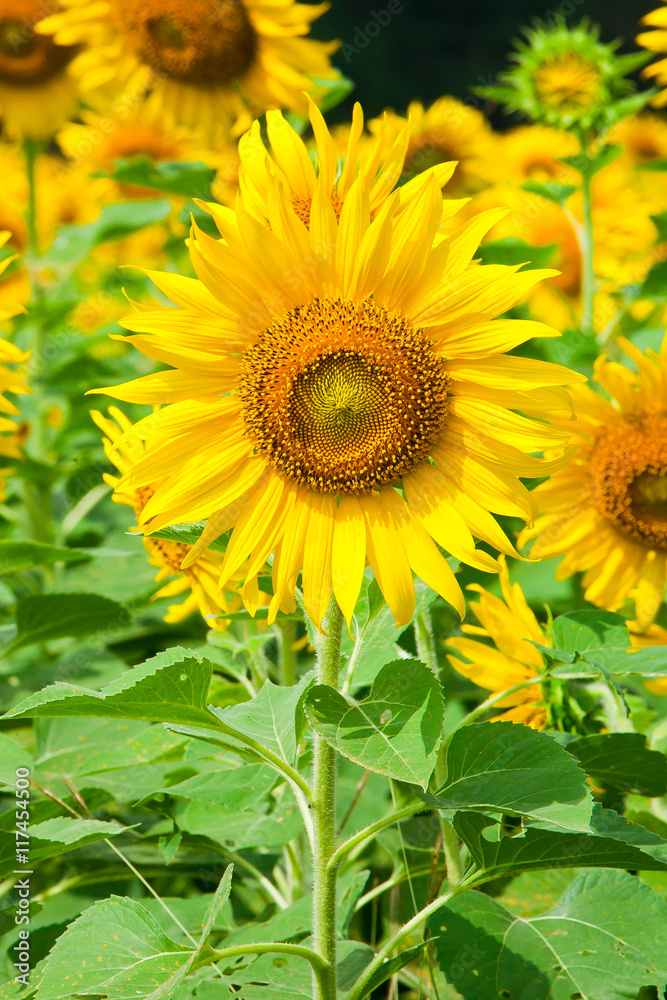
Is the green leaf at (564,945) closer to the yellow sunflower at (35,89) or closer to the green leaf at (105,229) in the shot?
the green leaf at (105,229)

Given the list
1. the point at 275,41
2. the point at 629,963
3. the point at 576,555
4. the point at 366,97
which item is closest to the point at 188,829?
the point at 629,963

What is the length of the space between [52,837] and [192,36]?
1.77 m

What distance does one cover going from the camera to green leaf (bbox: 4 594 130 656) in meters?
1.53

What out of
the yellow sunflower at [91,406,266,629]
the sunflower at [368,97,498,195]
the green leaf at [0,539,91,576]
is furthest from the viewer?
the sunflower at [368,97,498,195]

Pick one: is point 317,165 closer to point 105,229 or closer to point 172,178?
point 172,178

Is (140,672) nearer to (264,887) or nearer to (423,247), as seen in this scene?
(423,247)

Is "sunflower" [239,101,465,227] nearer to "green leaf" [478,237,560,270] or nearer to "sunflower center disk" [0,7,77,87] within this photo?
"green leaf" [478,237,560,270]

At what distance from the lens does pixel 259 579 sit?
3.81 ft

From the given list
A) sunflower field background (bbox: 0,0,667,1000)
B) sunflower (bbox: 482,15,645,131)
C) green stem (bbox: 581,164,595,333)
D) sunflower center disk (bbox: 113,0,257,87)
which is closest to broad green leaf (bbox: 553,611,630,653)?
sunflower field background (bbox: 0,0,667,1000)

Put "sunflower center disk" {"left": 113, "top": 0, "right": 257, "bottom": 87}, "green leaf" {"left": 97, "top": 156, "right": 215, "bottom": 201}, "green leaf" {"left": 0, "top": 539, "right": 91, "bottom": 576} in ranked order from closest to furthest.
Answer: "green leaf" {"left": 0, "top": 539, "right": 91, "bottom": 576}
"green leaf" {"left": 97, "top": 156, "right": 215, "bottom": 201}
"sunflower center disk" {"left": 113, "top": 0, "right": 257, "bottom": 87}

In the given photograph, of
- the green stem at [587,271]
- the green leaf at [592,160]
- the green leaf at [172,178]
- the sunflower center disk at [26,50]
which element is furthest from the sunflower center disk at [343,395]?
the sunflower center disk at [26,50]

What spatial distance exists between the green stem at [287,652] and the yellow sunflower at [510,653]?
0.22m

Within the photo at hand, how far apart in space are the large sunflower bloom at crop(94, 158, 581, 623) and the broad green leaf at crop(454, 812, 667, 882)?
0.23m

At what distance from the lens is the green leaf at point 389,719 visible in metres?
0.88
